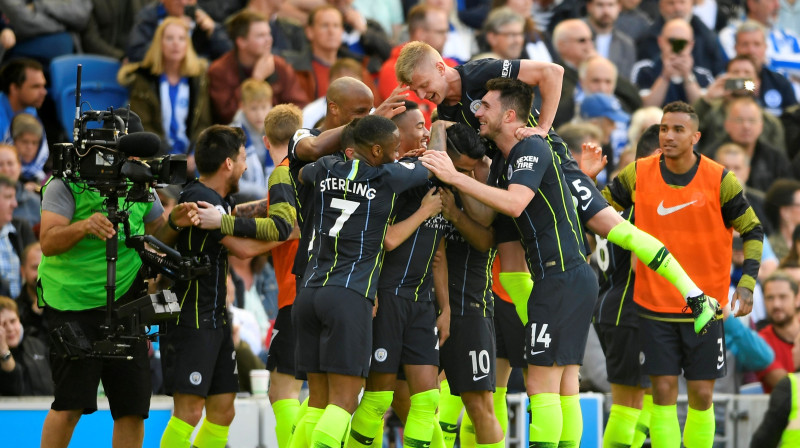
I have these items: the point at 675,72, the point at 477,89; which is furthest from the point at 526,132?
the point at 675,72

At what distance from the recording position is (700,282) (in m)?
9.48

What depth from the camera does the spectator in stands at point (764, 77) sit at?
16.4 metres

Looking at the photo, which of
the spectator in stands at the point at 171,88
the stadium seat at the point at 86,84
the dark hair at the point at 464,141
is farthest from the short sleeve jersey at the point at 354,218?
the stadium seat at the point at 86,84

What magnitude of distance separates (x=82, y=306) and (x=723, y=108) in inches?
332

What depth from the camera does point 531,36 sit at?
1531 cm

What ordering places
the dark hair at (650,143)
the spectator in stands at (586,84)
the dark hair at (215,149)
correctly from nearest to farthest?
the dark hair at (215,149) < the dark hair at (650,143) < the spectator in stands at (586,84)

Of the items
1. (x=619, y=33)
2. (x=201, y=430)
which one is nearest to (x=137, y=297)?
(x=201, y=430)

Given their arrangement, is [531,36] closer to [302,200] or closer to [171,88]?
[171,88]

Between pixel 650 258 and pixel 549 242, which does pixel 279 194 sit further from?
pixel 650 258

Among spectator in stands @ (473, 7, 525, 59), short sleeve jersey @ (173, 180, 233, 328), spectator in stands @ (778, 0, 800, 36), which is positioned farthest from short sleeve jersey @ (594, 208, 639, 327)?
spectator in stands @ (778, 0, 800, 36)

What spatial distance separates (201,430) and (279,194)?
1605mm

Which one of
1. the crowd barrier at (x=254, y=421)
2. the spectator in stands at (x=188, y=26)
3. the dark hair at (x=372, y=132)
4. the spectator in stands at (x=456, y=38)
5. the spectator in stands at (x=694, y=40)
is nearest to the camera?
the dark hair at (x=372, y=132)

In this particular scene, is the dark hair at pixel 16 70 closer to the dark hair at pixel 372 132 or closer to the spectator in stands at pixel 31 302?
the spectator in stands at pixel 31 302

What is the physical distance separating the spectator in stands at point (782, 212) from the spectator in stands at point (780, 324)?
5.68 feet
